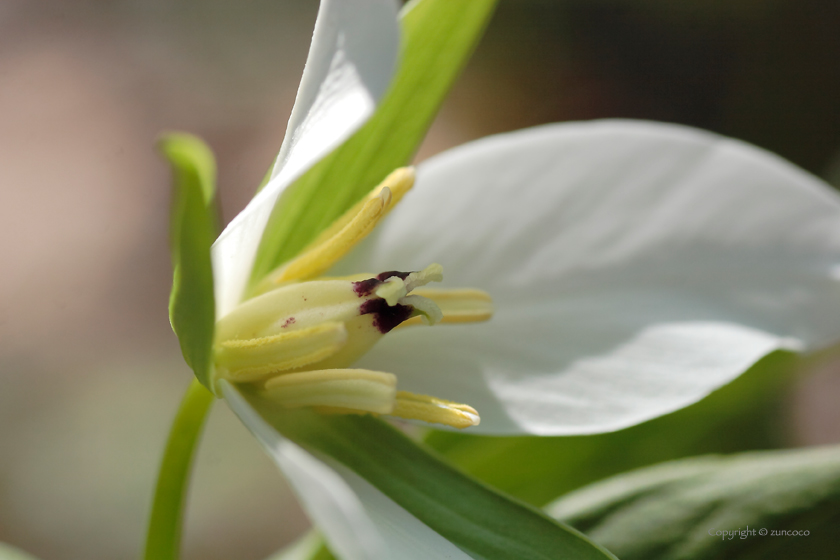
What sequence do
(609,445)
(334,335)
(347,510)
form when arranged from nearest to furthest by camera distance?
(347,510)
(334,335)
(609,445)

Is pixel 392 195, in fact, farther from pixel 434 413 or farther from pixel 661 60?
pixel 661 60

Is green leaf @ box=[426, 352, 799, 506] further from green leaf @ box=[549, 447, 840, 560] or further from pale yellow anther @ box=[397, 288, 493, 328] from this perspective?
pale yellow anther @ box=[397, 288, 493, 328]

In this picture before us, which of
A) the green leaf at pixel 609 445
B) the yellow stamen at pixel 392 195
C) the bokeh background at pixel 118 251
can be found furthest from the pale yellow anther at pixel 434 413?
the bokeh background at pixel 118 251

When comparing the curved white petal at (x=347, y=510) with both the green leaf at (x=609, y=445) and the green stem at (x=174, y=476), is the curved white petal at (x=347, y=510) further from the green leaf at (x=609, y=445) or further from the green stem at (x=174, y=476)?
the green leaf at (x=609, y=445)

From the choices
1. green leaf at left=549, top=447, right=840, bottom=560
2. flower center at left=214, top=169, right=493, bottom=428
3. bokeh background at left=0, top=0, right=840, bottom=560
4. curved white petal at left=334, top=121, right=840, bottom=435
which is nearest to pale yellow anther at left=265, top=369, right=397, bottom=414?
flower center at left=214, top=169, right=493, bottom=428

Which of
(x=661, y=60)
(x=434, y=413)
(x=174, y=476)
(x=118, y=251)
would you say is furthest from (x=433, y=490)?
(x=661, y=60)

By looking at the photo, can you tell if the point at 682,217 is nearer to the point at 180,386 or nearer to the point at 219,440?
the point at 219,440

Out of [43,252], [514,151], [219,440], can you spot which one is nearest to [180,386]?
[219,440]
